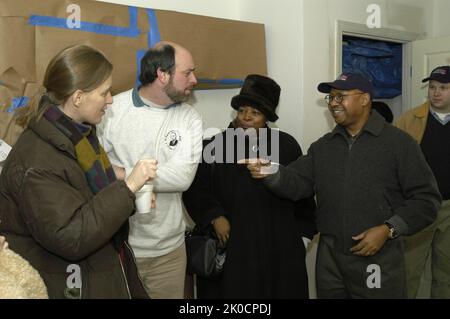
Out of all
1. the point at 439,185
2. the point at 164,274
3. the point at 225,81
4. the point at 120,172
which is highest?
the point at 225,81

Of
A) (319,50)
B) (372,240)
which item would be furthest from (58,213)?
(319,50)

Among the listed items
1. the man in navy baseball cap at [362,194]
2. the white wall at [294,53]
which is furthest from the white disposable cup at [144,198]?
the white wall at [294,53]

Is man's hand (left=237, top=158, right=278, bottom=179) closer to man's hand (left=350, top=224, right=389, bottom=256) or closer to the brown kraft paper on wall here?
man's hand (left=350, top=224, right=389, bottom=256)

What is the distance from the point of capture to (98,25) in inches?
82.7

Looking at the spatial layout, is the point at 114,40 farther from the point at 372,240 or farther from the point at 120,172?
the point at 372,240

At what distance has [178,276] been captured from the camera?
2.02 meters

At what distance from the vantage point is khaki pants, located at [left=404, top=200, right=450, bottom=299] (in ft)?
9.17

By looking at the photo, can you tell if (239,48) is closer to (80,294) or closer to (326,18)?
(326,18)

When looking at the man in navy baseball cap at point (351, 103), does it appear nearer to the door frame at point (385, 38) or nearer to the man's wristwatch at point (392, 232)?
the man's wristwatch at point (392, 232)

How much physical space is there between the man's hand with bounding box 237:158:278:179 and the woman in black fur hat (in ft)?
0.57

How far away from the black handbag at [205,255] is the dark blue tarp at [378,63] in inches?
75.6

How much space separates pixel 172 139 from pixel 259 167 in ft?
1.38

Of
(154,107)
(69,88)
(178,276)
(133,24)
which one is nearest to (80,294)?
(69,88)

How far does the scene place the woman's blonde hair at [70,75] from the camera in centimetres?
130
